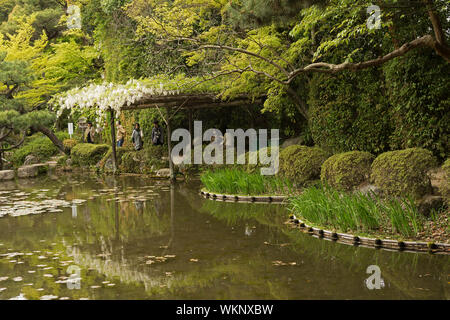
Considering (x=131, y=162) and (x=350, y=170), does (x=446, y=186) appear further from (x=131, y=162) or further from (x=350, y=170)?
(x=131, y=162)

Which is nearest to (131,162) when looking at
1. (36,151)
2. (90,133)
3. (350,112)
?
(90,133)

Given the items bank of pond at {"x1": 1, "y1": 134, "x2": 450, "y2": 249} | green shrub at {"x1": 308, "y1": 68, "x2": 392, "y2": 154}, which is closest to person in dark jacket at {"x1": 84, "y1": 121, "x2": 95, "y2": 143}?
bank of pond at {"x1": 1, "y1": 134, "x2": 450, "y2": 249}

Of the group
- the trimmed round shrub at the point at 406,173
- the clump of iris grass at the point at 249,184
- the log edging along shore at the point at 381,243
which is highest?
the trimmed round shrub at the point at 406,173

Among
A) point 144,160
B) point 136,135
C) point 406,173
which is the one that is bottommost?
point 406,173

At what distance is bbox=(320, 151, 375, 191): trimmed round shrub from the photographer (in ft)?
29.4

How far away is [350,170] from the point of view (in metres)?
9.02

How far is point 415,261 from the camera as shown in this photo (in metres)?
5.74

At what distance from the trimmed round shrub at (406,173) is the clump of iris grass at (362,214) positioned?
17.8 inches

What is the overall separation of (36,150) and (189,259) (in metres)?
21.5

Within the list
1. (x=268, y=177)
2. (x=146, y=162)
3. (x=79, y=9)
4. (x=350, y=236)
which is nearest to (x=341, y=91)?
(x=268, y=177)

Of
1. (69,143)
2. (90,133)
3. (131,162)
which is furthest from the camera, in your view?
(69,143)

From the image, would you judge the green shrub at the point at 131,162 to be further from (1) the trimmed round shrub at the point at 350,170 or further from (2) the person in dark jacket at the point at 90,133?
(1) the trimmed round shrub at the point at 350,170

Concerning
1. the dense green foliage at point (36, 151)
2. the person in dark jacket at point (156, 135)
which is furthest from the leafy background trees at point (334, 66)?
the dense green foliage at point (36, 151)

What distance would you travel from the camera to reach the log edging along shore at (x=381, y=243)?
612 centimetres
